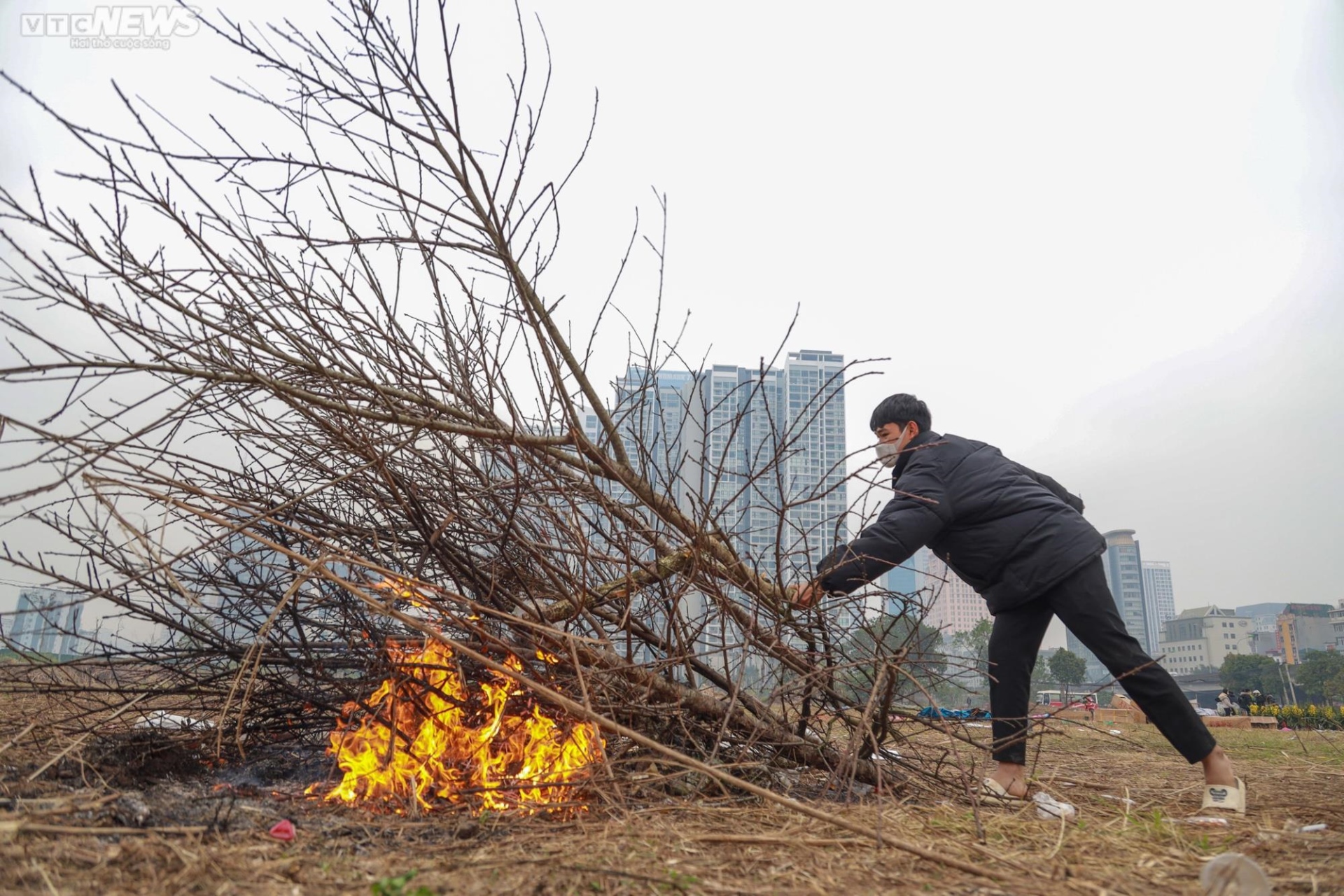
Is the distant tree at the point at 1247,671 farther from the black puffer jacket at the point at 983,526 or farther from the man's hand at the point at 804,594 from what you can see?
the man's hand at the point at 804,594

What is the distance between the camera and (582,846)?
1.82 m

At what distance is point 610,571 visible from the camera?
3.30m

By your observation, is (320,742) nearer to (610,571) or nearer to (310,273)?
(610,571)

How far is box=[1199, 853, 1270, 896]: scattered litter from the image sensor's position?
5.12 ft

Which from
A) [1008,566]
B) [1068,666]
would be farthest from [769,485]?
[1068,666]

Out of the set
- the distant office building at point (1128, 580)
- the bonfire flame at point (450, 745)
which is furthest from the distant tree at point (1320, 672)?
the bonfire flame at point (450, 745)

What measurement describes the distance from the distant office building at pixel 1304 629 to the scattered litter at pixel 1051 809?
5861 cm

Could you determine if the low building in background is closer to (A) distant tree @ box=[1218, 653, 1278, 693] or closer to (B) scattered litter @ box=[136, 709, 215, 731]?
(A) distant tree @ box=[1218, 653, 1278, 693]

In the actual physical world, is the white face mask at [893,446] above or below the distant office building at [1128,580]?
below

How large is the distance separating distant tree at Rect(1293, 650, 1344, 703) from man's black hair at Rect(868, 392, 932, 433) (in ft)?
130

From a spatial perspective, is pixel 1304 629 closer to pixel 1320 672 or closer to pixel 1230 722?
pixel 1320 672

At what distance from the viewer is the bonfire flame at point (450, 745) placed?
226cm

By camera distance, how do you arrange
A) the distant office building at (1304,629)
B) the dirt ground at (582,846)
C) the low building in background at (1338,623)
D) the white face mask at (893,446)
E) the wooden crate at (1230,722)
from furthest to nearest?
the low building in background at (1338,623) < the distant office building at (1304,629) < the wooden crate at (1230,722) < the white face mask at (893,446) < the dirt ground at (582,846)

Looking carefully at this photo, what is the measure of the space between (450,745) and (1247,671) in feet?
164
